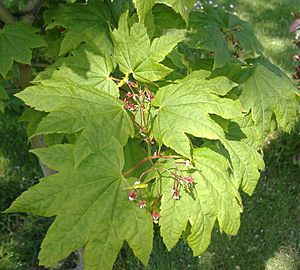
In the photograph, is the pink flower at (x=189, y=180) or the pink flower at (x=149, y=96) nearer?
the pink flower at (x=189, y=180)

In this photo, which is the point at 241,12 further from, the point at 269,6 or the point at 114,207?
the point at 114,207

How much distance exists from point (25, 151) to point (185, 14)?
7.56ft

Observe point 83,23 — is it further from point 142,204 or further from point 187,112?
point 142,204

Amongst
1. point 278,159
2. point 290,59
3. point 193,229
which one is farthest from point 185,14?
point 290,59

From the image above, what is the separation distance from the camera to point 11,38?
1.64 metres

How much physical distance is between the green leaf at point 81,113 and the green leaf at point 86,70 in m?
0.11

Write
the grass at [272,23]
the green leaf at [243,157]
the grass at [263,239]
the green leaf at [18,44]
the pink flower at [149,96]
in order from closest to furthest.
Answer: the pink flower at [149,96] < the green leaf at [243,157] < the green leaf at [18,44] < the grass at [263,239] < the grass at [272,23]

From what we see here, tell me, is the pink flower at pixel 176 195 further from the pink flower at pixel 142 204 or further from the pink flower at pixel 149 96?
the pink flower at pixel 149 96

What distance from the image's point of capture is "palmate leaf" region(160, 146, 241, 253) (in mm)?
1248

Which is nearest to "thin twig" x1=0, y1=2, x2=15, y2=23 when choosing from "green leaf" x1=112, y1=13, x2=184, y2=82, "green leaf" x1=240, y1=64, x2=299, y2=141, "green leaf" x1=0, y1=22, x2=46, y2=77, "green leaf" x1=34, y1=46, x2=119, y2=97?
"green leaf" x1=0, y1=22, x2=46, y2=77

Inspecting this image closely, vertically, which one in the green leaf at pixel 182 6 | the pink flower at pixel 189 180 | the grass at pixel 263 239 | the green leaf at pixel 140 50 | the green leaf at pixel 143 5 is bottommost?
the grass at pixel 263 239

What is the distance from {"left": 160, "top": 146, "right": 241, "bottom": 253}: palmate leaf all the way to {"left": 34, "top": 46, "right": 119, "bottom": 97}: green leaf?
327 millimetres

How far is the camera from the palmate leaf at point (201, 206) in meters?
1.25

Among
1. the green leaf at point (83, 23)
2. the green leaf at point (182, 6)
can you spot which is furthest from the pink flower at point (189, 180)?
the green leaf at point (83, 23)
